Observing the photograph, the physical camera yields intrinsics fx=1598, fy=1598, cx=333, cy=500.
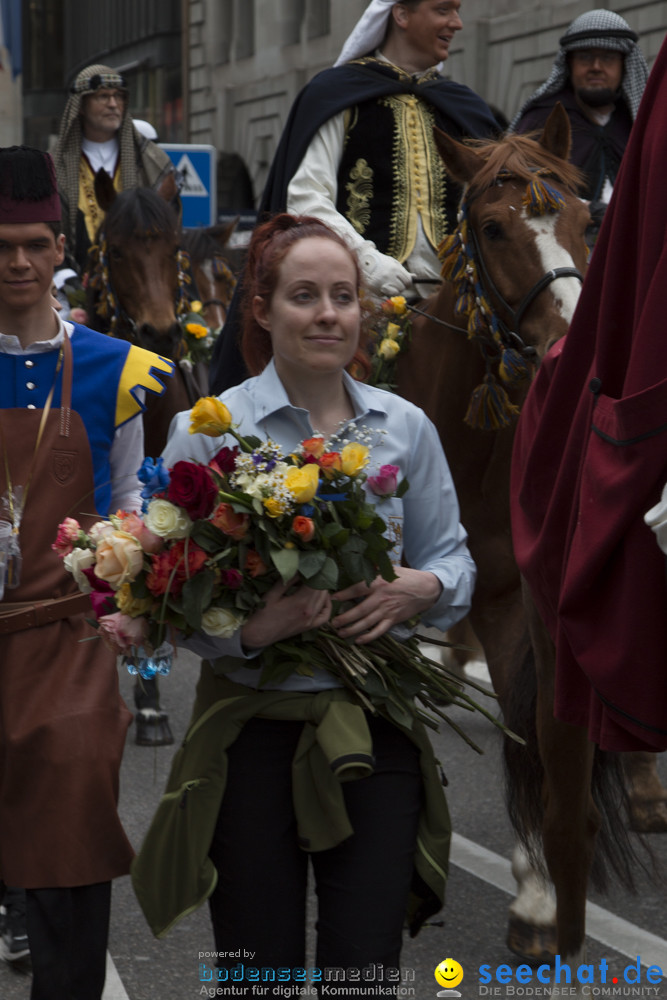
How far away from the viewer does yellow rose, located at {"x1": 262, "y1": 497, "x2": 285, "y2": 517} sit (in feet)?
9.82

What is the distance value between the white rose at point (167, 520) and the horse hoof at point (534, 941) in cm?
223

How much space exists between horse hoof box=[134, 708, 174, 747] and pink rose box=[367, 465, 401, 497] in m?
4.00

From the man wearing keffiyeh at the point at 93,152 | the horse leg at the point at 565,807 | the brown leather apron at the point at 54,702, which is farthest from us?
the man wearing keffiyeh at the point at 93,152

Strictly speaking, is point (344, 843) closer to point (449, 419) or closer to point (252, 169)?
point (449, 419)

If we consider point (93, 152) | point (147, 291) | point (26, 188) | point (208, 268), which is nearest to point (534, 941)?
point (26, 188)

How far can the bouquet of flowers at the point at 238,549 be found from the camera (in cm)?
302

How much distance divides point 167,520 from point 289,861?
752 mm

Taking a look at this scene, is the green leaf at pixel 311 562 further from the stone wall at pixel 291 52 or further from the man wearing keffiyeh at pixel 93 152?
the stone wall at pixel 291 52

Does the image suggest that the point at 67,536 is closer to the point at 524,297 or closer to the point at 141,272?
the point at 524,297

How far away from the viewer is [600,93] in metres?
7.34

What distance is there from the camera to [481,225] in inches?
204

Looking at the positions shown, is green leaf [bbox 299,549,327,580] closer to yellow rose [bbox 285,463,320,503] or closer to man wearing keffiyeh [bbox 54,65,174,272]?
yellow rose [bbox 285,463,320,503]

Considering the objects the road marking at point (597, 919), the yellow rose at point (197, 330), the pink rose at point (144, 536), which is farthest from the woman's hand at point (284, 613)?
the yellow rose at point (197, 330)

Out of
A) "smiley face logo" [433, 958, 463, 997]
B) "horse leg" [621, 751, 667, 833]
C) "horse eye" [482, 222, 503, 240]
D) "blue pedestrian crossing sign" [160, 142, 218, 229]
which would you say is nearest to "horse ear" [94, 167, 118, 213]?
"horse eye" [482, 222, 503, 240]
